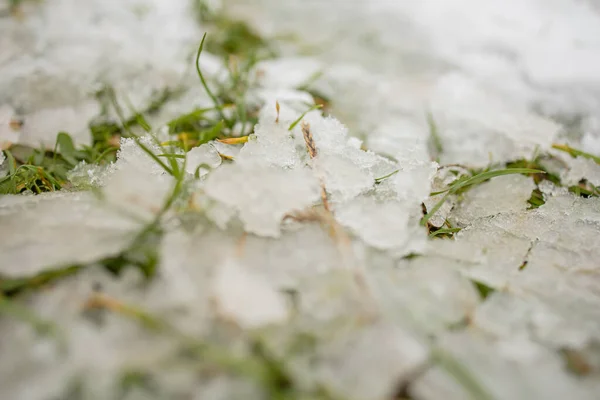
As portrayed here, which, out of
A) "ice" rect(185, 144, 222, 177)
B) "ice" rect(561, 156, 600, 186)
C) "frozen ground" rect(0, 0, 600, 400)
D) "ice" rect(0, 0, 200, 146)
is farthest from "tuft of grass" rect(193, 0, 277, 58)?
"ice" rect(561, 156, 600, 186)

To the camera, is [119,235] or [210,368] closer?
[210,368]

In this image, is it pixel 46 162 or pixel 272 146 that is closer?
pixel 272 146

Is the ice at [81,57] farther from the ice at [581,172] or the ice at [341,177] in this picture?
the ice at [581,172]

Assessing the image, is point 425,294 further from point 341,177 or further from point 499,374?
point 341,177

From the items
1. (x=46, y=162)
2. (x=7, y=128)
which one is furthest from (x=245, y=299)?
(x=7, y=128)

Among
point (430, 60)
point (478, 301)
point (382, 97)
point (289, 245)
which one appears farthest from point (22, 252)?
point (430, 60)

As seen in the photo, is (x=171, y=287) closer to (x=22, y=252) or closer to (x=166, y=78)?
(x=22, y=252)

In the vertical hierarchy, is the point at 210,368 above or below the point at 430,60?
below
